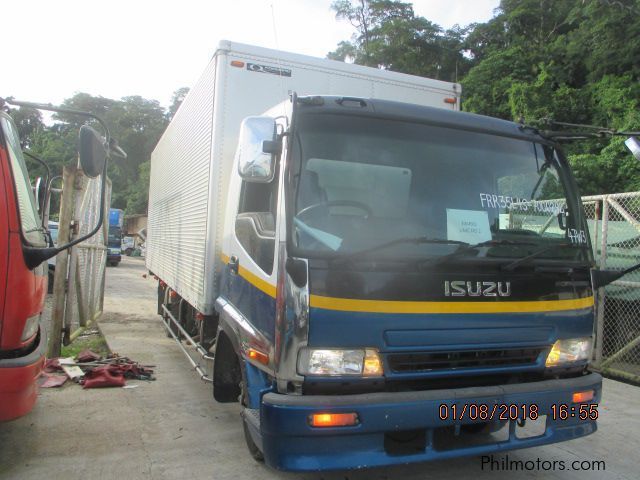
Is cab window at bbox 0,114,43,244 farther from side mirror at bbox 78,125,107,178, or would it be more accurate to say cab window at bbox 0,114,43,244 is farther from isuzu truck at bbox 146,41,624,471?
isuzu truck at bbox 146,41,624,471

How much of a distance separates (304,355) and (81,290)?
632 centimetres

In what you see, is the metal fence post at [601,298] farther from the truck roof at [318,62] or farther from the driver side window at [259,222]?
the driver side window at [259,222]

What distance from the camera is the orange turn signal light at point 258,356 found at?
287 cm

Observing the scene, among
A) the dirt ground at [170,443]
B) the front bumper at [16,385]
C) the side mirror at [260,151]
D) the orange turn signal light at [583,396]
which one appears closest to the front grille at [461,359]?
the orange turn signal light at [583,396]

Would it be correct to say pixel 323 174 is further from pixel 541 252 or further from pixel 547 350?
pixel 547 350

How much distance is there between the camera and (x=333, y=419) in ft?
8.39

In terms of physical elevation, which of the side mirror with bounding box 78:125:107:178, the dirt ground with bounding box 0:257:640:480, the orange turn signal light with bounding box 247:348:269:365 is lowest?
the dirt ground with bounding box 0:257:640:480

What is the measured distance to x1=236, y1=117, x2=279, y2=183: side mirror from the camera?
297 cm

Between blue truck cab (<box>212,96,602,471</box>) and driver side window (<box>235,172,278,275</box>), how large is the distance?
3 cm

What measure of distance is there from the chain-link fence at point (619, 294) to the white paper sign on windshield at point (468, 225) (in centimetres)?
425

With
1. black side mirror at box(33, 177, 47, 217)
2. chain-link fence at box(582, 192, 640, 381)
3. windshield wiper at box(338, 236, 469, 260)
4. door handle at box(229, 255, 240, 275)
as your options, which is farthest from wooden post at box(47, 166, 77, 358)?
chain-link fence at box(582, 192, 640, 381)

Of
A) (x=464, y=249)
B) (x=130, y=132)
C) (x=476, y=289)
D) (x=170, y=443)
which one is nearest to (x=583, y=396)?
(x=476, y=289)

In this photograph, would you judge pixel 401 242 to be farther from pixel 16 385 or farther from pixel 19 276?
pixel 16 385

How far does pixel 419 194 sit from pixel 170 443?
2834mm
